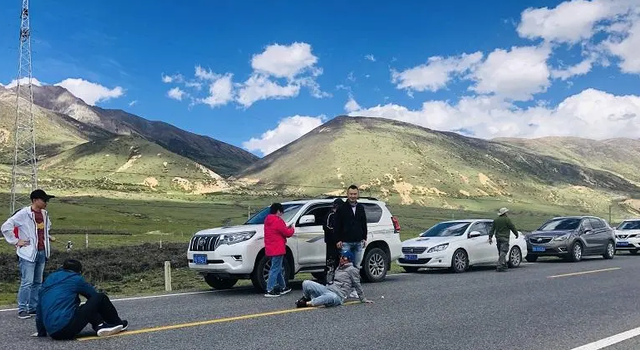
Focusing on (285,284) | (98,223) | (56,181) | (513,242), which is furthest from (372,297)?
(56,181)

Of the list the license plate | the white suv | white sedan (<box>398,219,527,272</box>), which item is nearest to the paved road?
the white suv

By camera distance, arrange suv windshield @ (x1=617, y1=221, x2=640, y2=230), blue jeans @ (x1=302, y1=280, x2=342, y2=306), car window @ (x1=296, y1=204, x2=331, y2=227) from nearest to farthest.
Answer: blue jeans @ (x1=302, y1=280, x2=342, y2=306) → car window @ (x1=296, y1=204, x2=331, y2=227) → suv windshield @ (x1=617, y1=221, x2=640, y2=230)

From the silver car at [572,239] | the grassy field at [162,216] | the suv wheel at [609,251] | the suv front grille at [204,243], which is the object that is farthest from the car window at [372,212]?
the grassy field at [162,216]

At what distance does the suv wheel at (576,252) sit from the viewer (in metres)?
21.1

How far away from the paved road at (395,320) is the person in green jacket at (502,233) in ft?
13.7

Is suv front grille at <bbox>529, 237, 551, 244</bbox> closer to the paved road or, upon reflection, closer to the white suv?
the paved road

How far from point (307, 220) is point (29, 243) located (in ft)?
19.1

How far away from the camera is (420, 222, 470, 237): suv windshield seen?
18281 mm

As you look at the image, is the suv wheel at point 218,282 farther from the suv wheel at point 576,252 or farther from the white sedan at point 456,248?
the suv wheel at point 576,252

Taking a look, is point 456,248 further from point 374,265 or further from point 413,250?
point 374,265

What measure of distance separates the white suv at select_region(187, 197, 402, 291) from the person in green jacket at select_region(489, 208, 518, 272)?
4.31 meters

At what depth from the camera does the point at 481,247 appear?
711 inches

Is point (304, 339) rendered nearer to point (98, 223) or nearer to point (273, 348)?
point (273, 348)

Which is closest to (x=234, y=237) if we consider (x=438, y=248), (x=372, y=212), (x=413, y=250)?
(x=372, y=212)
